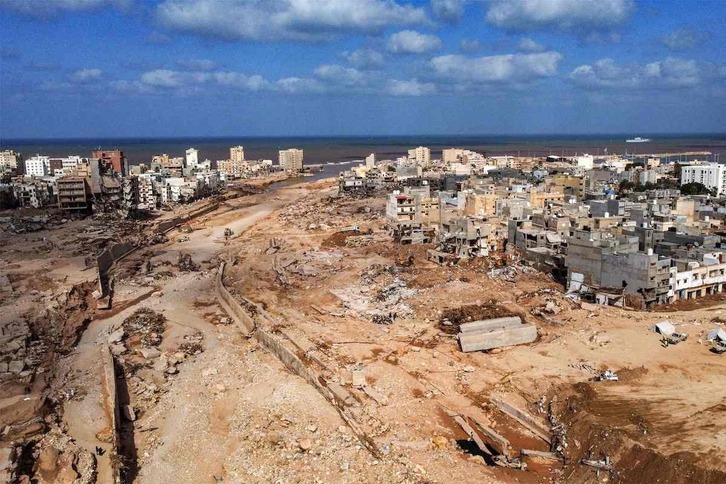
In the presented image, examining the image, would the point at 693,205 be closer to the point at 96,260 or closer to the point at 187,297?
the point at 187,297

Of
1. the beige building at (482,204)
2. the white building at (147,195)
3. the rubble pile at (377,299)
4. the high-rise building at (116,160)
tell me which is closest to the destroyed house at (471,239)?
the rubble pile at (377,299)

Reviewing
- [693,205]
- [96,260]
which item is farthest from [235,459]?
[693,205]

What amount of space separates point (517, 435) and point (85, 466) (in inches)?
489

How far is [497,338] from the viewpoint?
23875 millimetres

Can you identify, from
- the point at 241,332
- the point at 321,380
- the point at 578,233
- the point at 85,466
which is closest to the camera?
the point at 85,466

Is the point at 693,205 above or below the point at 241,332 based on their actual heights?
above

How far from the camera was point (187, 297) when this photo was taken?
32.5 m

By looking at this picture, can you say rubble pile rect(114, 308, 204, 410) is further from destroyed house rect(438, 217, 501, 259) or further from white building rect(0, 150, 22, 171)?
white building rect(0, 150, 22, 171)

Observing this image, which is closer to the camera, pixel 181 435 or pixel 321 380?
pixel 181 435

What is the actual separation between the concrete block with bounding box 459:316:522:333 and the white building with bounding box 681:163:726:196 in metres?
55.0

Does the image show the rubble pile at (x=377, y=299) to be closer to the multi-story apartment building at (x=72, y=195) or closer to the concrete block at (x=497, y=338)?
the concrete block at (x=497, y=338)

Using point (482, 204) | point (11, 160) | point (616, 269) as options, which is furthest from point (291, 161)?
point (616, 269)

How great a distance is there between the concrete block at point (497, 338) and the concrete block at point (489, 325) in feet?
1.25

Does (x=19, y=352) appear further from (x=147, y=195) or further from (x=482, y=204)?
(x=147, y=195)
